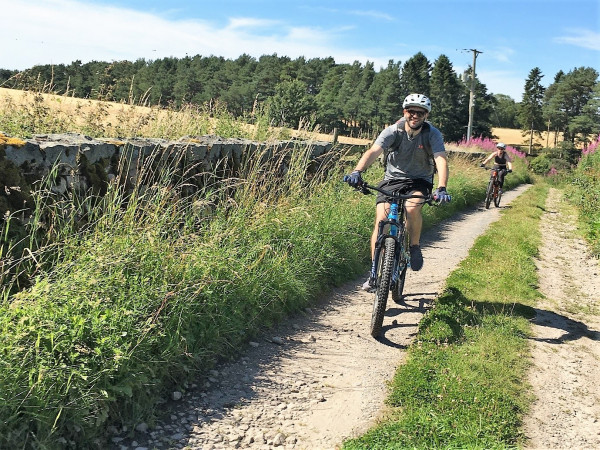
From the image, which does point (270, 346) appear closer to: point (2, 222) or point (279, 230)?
point (279, 230)

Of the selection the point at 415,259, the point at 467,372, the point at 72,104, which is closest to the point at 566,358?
the point at 467,372

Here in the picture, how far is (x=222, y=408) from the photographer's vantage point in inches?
145

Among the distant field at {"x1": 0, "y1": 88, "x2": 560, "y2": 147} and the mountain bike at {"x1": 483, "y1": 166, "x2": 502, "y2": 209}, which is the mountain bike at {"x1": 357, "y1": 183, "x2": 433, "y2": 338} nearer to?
the distant field at {"x1": 0, "y1": 88, "x2": 560, "y2": 147}

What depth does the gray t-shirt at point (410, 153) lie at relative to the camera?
5.49m

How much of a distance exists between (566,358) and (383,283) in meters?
1.83

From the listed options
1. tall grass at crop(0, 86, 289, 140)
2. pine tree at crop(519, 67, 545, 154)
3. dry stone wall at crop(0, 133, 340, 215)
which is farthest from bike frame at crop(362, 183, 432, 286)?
pine tree at crop(519, 67, 545, 154)

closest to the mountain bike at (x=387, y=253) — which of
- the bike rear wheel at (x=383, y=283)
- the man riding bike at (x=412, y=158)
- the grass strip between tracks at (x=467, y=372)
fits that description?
the bike rear wheel at (x=383, y=283)

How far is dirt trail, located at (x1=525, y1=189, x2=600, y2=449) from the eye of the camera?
3566 mm

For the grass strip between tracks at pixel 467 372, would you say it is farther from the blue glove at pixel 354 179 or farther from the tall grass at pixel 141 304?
the blue glove at pixel 354 179

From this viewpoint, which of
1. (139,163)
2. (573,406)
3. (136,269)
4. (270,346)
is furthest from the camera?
(139,163)

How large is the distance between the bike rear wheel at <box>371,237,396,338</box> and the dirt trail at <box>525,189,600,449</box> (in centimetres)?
140

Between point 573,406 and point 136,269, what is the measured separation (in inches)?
142

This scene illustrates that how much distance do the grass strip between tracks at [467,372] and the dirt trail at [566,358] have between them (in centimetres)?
14

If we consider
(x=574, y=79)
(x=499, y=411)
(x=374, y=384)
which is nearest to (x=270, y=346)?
(x=374, y=384)
